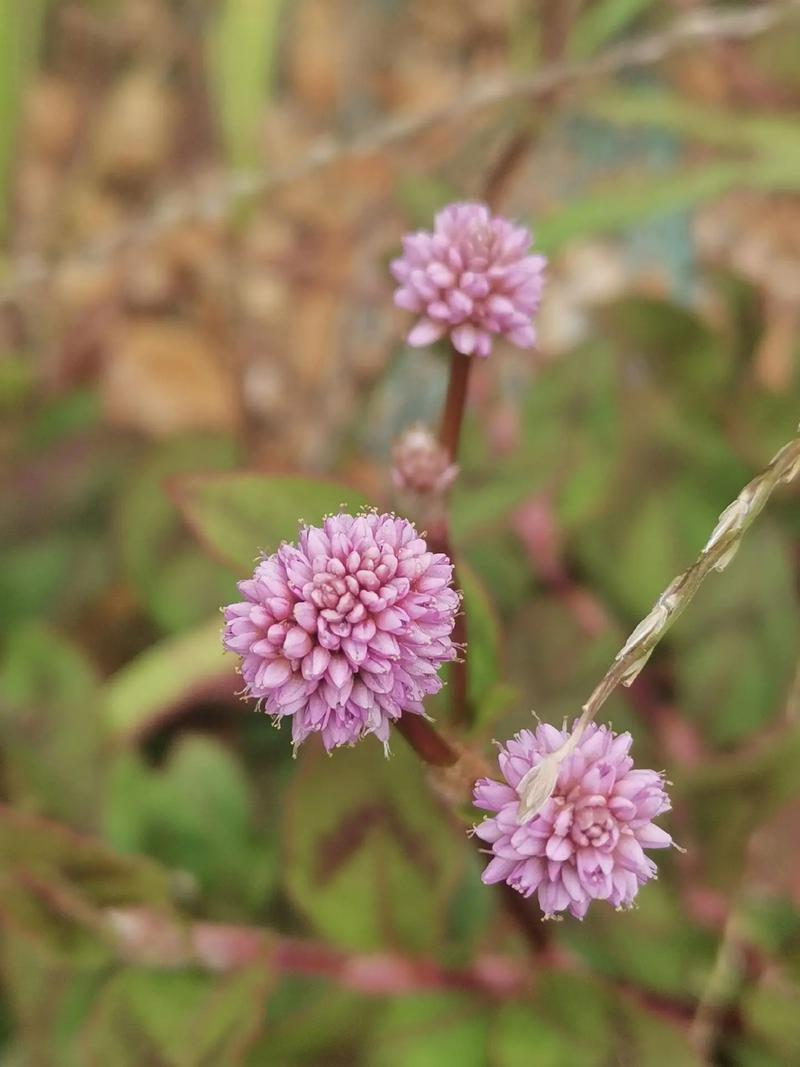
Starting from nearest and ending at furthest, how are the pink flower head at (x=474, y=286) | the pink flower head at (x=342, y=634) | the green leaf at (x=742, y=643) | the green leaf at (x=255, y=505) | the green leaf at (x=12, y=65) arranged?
the pink flower head at (x=342, y=634)
the pink flower head at (x=474, y=286)
the green leaf at (x=255, y=505)
the green leaf at (x=742, y=643)
the green leaf at (x=12, y=65)

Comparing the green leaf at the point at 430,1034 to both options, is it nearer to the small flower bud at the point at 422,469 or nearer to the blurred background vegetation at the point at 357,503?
the blurred background vegetation at the point at 357,503

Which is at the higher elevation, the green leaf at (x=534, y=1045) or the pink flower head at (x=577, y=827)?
the pink flower head at (x=577, y=827)

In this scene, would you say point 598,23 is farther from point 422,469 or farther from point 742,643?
point 422,469

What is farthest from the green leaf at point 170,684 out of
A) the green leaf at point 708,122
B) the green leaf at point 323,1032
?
the green leaf at point 708,122

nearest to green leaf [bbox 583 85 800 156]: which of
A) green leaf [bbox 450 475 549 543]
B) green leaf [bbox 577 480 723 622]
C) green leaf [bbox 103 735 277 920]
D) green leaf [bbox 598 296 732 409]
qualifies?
green leaf [bbox 598 296 732 409]

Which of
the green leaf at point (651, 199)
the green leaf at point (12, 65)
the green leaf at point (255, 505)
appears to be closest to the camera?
the green leaf at point (255, 505)

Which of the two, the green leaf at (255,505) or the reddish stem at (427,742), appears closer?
the reddish stem at (427,742)

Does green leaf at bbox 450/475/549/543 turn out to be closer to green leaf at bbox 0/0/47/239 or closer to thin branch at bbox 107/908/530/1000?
thin branch at bbox 107/908/530/1000
